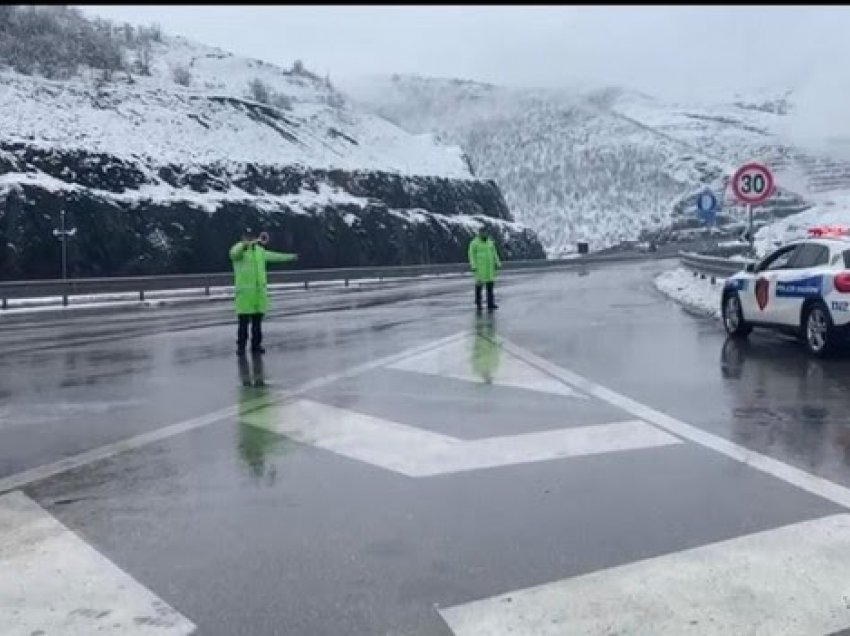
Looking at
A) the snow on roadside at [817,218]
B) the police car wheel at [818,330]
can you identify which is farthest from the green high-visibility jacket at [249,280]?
the snow on roadside at [817,218]

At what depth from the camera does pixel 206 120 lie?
56.1m

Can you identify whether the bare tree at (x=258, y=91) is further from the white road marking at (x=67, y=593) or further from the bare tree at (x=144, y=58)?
the white road marking at (x=67, y=593)

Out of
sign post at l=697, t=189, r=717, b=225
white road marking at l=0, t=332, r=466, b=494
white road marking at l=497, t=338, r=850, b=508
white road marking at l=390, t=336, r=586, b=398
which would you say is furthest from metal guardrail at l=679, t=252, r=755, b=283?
white road marking at l=0, t=332, r=466, b=494

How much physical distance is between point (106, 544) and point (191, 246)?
39.6 metres

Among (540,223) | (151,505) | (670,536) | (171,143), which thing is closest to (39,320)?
(151,505)

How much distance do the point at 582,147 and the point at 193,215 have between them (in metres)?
122

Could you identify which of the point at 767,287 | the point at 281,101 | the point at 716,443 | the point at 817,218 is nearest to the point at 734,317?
the point at 767,287

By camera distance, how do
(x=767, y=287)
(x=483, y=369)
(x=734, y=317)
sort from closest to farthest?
(x=483, y=369), (x=767, y=287), (x=734, y=317)

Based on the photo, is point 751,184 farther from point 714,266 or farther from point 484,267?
point 484,267

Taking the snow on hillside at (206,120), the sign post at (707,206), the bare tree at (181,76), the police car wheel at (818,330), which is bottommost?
the police car wheel at (818,330)

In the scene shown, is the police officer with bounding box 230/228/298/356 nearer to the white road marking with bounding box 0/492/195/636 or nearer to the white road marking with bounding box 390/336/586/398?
the white road marking with bounding box 390/336/586/398

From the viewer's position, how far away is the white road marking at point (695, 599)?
405cm

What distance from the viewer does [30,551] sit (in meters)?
5.05

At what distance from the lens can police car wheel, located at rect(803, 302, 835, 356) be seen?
11.9 metres
